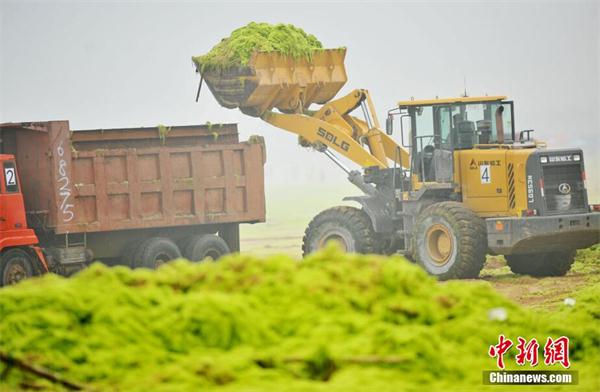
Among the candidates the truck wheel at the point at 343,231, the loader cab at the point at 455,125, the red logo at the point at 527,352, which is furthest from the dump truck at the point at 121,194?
the red logo at the point at 527,352

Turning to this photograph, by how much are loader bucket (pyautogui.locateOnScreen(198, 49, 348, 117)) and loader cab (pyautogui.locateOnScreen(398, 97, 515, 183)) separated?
2773mm

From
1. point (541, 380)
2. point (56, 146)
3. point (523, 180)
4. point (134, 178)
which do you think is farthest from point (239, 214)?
point (541, 380)

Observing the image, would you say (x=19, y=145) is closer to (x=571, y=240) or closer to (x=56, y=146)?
(x=56, y=146)

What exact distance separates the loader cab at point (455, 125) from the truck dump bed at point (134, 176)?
3461mm

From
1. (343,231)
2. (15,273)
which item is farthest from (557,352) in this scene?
(343,231)

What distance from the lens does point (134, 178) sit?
72.2 ft

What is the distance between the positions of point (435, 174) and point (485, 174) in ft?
3.54

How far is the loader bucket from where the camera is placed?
2388cm

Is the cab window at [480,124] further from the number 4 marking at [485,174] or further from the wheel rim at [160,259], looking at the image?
the wheel rim at [160,259]

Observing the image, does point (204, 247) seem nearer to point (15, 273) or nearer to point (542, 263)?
point (15, 273)

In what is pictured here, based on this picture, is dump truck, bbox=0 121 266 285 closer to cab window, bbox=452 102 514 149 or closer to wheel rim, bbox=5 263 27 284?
wheel rim, bbox=5 263 27 284

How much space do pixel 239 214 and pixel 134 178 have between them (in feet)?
8.16

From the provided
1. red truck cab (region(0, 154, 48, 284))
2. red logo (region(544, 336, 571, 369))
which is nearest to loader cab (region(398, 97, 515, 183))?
red truck cab (region(0, 154, 48, 284))

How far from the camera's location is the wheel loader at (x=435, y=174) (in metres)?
21.1
